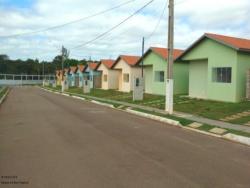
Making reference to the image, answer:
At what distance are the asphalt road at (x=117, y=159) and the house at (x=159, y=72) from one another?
69.2ft

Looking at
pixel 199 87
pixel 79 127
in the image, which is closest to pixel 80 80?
pixel 199 87

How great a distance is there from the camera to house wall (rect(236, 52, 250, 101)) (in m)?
24.0

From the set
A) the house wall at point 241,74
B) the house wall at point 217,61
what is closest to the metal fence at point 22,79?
the house wall at point 217,61

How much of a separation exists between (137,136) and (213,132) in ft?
11.5

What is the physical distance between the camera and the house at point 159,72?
115ft

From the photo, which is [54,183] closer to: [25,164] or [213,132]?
[25,164]

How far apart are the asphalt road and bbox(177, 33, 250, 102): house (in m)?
11.1

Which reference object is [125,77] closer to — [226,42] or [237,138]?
[226,42]

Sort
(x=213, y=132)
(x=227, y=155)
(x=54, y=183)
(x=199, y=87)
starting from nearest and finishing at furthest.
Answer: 1. (x=54, y=183)
2. (x=227, y=155)
3. (x=213, y=132)
4. (x=199, y=87)

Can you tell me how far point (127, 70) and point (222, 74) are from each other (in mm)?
21517

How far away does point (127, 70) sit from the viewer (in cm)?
4609

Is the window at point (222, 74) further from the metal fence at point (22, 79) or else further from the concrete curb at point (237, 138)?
the metal fence at point (22, 79)

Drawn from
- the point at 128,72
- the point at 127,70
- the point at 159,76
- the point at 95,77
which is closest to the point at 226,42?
the point at 159,76

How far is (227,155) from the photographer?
10.1 meters
